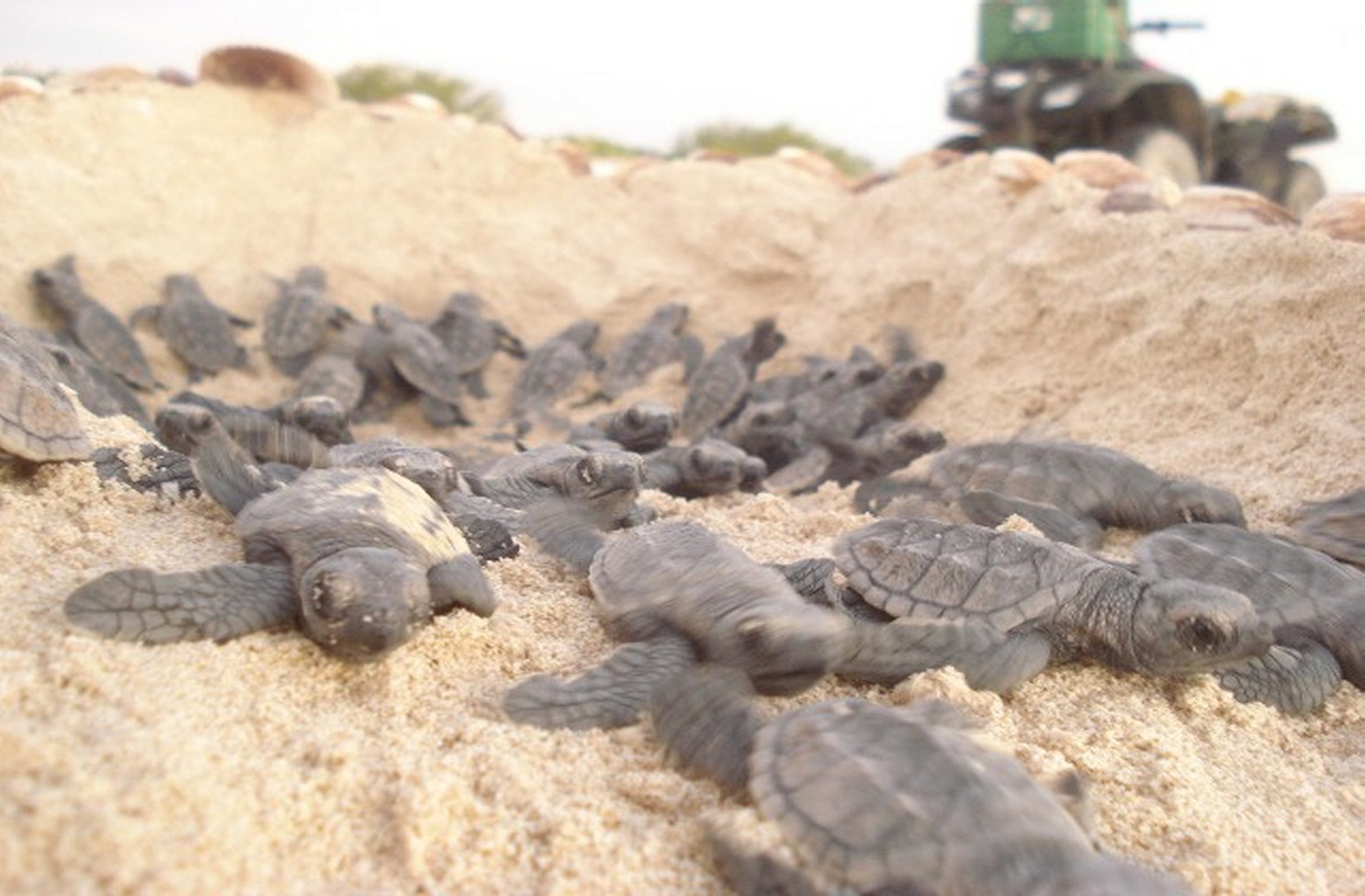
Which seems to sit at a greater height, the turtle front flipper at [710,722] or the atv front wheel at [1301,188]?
the turtle front flipper at [710,722]

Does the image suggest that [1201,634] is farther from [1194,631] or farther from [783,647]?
[783,647]

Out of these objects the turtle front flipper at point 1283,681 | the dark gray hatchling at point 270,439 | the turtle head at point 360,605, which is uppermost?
the turtle head at point 360,605

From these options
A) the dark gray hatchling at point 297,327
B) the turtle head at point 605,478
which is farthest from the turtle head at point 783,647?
the dark gray hatchling at point 297,327

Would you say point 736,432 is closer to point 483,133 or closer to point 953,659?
point 953,659

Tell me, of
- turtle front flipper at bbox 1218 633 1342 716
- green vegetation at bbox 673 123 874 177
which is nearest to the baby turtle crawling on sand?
turtle front flipper at bbox 1218 633 1342 716

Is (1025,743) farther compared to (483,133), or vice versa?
(483,133)

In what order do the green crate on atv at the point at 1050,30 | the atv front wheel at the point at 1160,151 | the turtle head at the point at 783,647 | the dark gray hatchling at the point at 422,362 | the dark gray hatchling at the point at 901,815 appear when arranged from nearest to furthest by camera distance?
the dark gray hatchling at the point at 901,815 → the turtle head at the point at 783,647 → the dark gray hatchling at the point at 422,362 → the atv front wheel at the point at 1160,151 → the green crate on atv at the point at 1050,30

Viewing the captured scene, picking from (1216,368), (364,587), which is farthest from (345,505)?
(1216,368)

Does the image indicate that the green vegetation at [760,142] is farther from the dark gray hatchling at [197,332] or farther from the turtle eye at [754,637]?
the turtle eye at [754,637]
